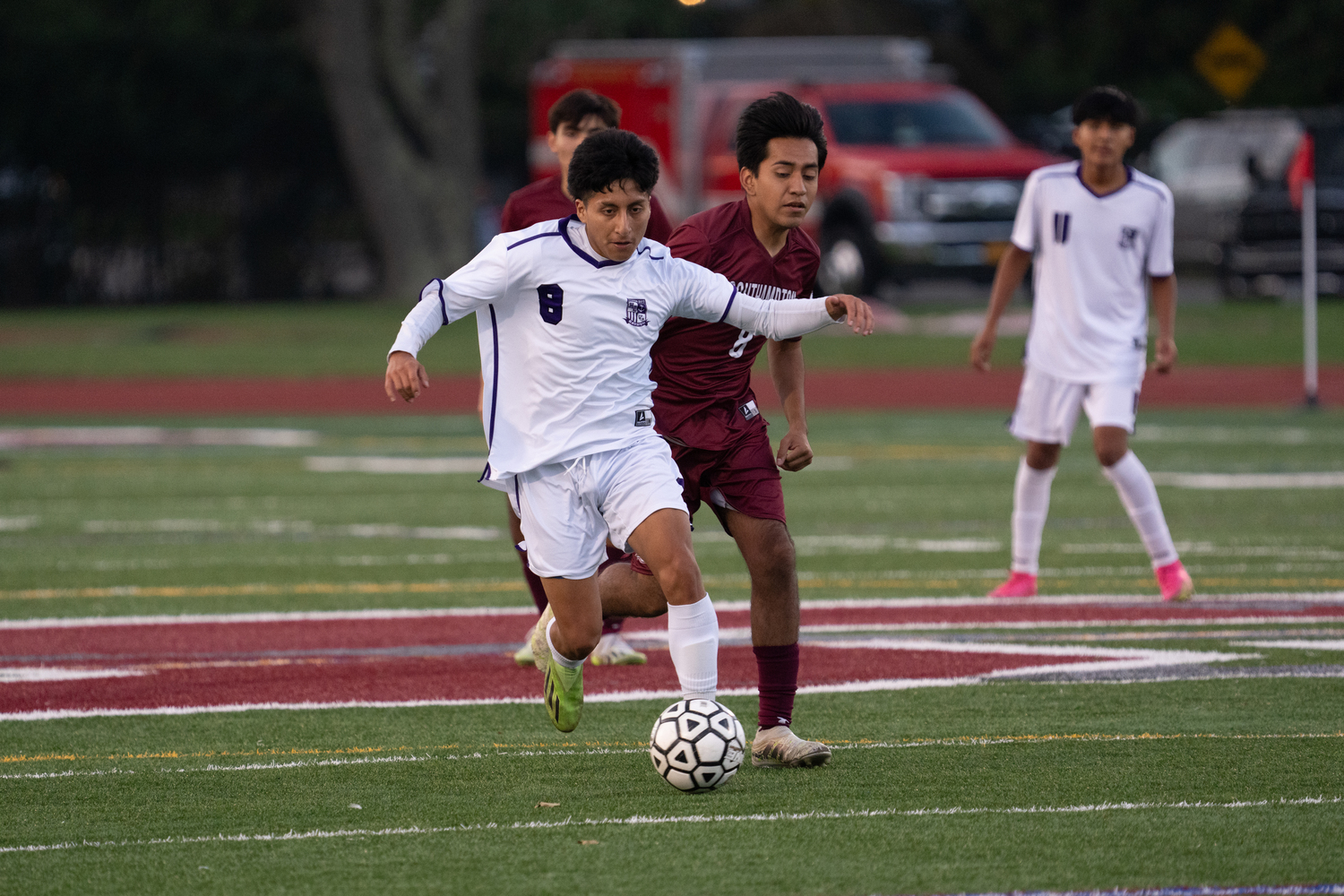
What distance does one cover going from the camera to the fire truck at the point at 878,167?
24484mm

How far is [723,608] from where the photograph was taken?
977 centimetres

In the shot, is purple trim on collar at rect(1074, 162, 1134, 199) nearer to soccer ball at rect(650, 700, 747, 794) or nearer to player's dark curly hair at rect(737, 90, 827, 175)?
player's dark curly hair at rect(737, 90, 827, 175)

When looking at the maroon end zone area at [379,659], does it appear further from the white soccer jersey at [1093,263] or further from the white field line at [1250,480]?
the white field line at [1250,480]

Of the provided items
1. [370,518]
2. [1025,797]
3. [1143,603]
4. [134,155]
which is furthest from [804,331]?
[134,155]

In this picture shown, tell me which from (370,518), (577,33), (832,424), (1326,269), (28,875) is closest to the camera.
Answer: (28,875)

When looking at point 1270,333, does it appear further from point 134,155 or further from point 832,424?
point 134,155

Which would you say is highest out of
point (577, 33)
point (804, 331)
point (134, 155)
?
point (577, 33)

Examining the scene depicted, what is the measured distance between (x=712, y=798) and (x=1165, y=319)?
4.74m

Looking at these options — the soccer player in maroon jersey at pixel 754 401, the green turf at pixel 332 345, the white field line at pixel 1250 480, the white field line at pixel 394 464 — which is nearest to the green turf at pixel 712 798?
the soccer player in maroon jersey at pixel 754 401

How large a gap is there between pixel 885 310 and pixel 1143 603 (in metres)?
16.4

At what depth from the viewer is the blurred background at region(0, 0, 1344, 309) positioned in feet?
84.2

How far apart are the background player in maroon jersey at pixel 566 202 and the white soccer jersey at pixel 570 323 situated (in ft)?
5.57

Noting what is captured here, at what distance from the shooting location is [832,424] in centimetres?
1958

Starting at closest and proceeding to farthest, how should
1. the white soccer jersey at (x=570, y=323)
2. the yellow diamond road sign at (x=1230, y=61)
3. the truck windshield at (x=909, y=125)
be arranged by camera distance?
the white soccer jersey at (x=570, y=323), the truck windshield at (x=909, y=125), the yellow diamond road sign at (x=1230, y=61)
